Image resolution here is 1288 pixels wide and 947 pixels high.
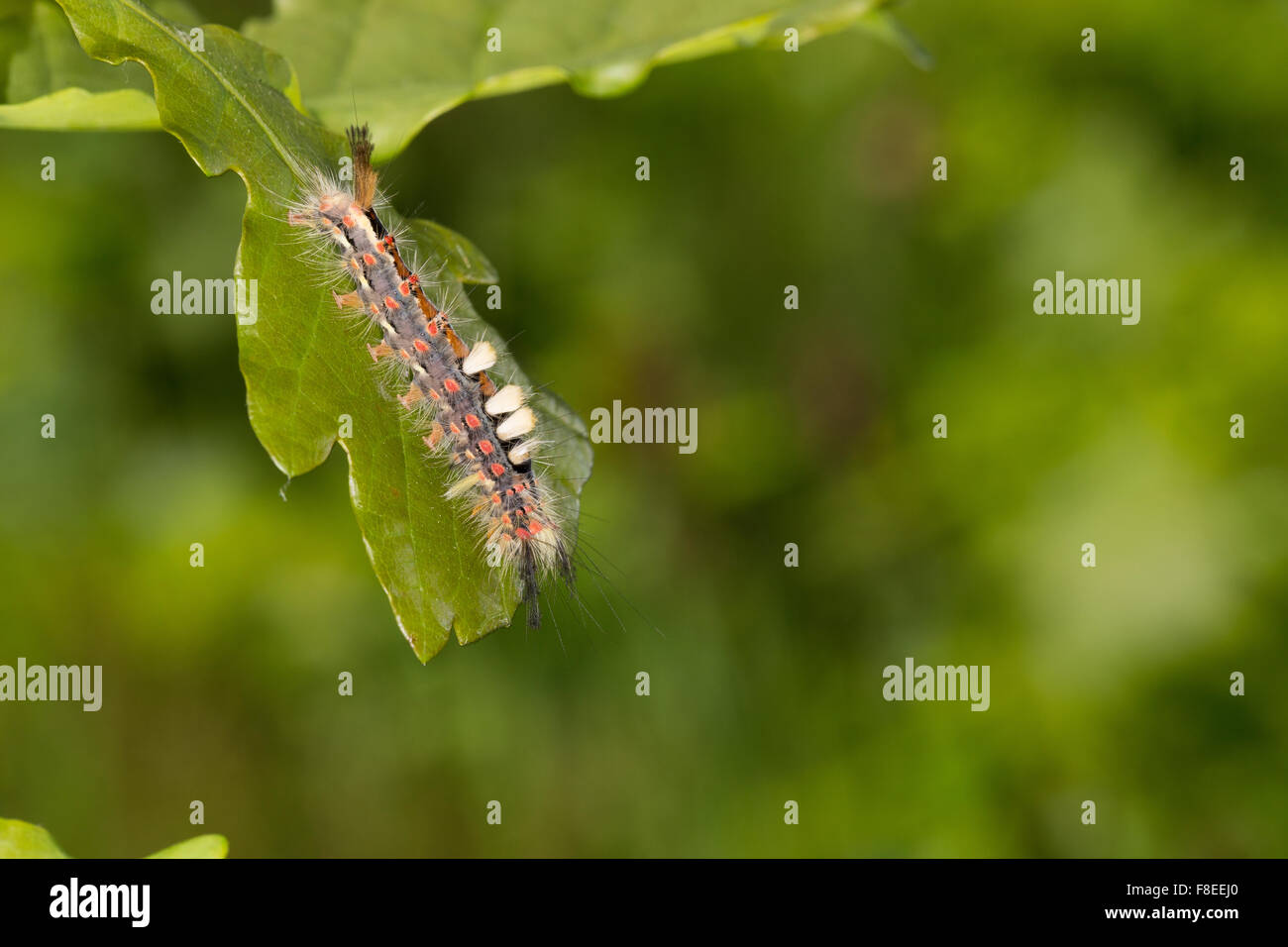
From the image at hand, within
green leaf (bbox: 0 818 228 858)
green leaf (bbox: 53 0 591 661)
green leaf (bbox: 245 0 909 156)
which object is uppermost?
green leaf (bbox: 245 0 909 156)

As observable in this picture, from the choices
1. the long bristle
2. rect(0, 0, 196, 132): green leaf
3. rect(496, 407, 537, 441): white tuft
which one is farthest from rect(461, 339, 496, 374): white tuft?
rect(0, 0, 196, 132): green leaf

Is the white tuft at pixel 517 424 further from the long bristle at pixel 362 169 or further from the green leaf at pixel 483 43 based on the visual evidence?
the green leaf at pixel 483 43

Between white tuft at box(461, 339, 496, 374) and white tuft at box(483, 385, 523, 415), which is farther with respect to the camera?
white tuft at box(483, 385, 523, 415)

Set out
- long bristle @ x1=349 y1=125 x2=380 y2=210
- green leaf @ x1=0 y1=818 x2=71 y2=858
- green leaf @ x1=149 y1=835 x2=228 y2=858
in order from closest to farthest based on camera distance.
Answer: green leaf @ x1=0 y1=818 x2=71 y2=858, green leaf @ x1=149 y1=835 x2=228 y2=858, long bristle @ x1=349 y1=125 x2=380 y2=210

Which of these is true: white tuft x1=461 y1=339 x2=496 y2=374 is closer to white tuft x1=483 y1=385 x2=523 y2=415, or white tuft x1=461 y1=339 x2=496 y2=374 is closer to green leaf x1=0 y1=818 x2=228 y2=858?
white tuft x1=483 y1=385 x2=523 y2=415

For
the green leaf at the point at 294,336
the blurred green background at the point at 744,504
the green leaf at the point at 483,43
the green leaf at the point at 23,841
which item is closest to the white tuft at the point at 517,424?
the green leaf at the point at 294,336

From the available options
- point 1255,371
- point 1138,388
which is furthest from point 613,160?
point 1255,371

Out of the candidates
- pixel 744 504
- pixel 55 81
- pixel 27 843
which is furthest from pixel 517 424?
pixel 744 504

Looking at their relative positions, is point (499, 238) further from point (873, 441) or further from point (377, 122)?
point (377, 122)
